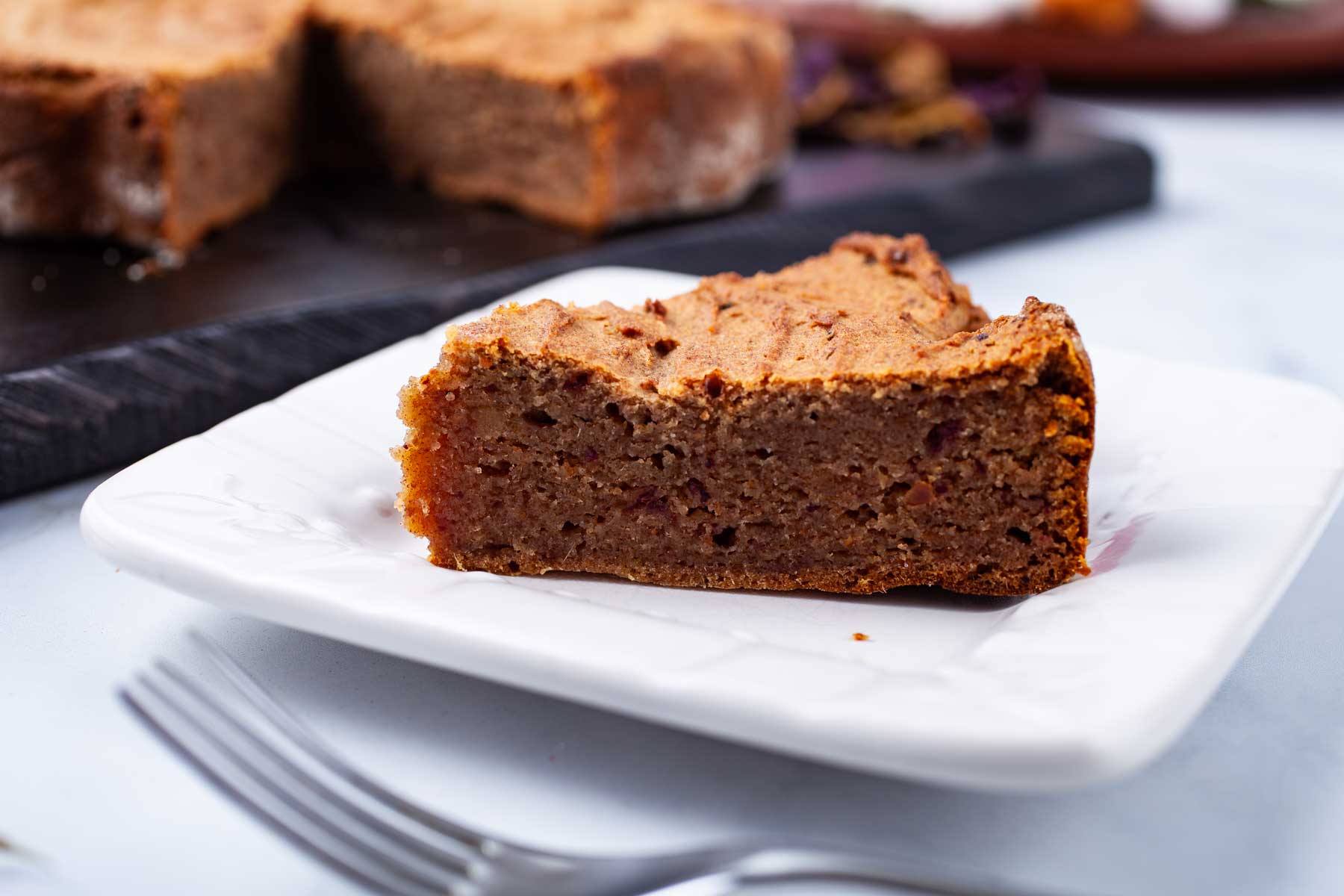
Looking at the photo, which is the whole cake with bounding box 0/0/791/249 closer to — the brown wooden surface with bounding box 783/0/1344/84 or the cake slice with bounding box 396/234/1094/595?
the brown wooden surface with bounding box 783/0/1344/84

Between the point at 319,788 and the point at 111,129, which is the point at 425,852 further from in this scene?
the point at 111,129

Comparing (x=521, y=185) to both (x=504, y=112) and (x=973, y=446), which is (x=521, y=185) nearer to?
(x=504, y=112)

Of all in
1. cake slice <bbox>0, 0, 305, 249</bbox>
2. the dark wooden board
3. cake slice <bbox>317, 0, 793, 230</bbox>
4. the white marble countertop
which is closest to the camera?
the white marble countertop

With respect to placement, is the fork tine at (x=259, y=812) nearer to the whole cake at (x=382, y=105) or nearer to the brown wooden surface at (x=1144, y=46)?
the whole cake at (x=382, y=105)

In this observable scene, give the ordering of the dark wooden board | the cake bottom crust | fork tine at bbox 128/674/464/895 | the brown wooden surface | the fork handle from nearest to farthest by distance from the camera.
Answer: the fork handle → fork tine at bbox 128/674/464/895 → the cake bottom crust → the dark wooden board → the brown wooden surface

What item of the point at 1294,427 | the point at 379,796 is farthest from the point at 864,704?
the point at 1294,427

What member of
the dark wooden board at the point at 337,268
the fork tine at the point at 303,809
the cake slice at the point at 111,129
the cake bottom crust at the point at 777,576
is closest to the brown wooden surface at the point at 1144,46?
the dark wooden board at the point at 337,268

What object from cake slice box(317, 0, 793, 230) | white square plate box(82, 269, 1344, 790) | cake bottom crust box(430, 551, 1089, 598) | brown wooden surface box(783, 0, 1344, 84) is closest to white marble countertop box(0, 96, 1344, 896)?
white square plate box(82, 269, 1344, 790)
